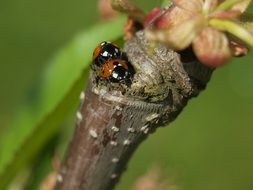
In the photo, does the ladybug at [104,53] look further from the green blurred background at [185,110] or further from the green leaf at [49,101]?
the green blurred background at [185,110]

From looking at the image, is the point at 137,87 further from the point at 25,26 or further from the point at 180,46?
the point at 25,26

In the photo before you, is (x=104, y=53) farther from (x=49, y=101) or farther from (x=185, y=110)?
(x=185, y=110)

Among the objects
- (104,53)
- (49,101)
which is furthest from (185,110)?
(104,53)

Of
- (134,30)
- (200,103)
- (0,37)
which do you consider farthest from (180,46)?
(0,37)

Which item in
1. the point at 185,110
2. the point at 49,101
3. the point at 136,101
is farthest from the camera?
the point at 185,110

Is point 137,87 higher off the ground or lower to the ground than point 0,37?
higher

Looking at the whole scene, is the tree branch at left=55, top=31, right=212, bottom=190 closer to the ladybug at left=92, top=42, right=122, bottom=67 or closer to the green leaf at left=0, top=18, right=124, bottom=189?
the ladybug at left=92, top=42, right=122, bottom=67

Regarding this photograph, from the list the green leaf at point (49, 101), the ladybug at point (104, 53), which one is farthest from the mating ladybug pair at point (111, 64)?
the green leaf at point (49, 101)
